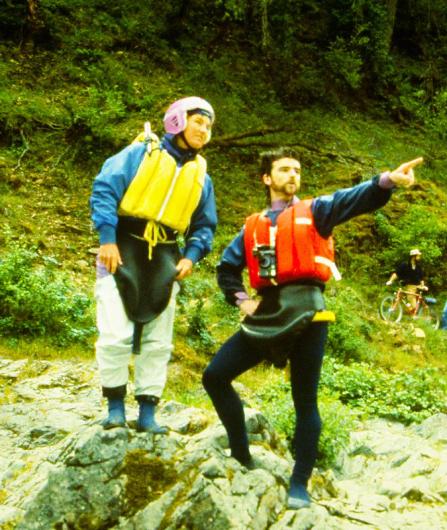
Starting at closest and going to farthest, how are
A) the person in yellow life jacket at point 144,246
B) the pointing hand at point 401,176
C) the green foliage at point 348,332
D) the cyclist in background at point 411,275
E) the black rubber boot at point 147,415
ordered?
the pointing hand at point 401,176 → the person in yellow life jacket at point 144,246 → the black rubber boot at point 147,415 → the green foliage at point 348,332 → the cyclist in background at point 411,275

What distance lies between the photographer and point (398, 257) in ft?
46.5

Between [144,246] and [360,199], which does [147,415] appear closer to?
[144,246]

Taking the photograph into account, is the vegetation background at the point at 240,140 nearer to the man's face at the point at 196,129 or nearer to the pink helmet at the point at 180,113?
the man's face at the point at 196,129

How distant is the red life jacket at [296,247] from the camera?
11.3 feet

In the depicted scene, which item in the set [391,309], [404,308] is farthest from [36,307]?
[404,308]

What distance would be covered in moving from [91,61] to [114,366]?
13692 mm

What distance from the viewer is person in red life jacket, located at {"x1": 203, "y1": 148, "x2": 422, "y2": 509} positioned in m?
3.39

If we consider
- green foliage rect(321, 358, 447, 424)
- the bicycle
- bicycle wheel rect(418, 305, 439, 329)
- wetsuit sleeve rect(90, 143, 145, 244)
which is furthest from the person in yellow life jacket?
→ bicycle wheel rect(418, 305, 439, 329)

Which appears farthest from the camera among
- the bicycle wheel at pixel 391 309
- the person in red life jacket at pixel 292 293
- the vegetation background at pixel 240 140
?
the bicycle wheel at pixel 391 309

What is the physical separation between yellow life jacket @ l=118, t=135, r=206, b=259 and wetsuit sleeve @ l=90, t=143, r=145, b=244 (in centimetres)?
5

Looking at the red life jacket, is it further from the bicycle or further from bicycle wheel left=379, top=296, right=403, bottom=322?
bicycle wheel left=379, top=296, right=403, bottom=322

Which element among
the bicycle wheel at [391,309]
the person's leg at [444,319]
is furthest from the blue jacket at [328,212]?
the person's leg at [444,319]

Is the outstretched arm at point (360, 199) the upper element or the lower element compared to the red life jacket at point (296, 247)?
upper

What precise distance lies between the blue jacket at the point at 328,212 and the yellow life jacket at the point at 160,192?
1.25 ft
